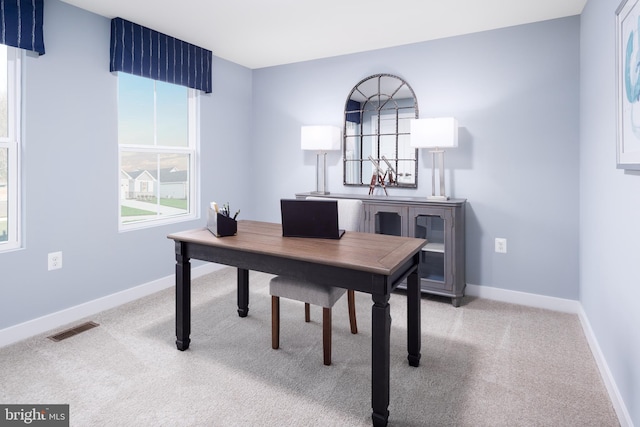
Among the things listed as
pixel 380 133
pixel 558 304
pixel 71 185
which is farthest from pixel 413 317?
pixel 71 185

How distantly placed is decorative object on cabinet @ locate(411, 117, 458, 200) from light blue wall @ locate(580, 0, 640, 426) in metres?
0.88

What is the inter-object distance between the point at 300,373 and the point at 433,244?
5.37 feet

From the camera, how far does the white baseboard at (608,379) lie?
165 cm

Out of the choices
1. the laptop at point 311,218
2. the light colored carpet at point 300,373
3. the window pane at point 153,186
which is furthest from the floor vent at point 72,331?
the laptop at point 311,218

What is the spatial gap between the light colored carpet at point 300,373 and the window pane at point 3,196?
0.72m

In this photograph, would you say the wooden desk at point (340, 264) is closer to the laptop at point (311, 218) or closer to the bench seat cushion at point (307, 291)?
the laptop at point (311, 218)

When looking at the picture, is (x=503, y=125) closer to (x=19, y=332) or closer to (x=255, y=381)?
(x=255, y=381)

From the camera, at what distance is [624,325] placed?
1700 millimetres

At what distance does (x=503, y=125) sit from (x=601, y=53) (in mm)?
1003

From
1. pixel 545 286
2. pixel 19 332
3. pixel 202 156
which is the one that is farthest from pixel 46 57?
pixel 545 286

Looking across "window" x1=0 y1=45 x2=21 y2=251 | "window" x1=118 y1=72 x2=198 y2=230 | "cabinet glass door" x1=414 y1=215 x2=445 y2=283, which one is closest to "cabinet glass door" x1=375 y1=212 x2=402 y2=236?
"cabinet glass door" x1=414 y1=215 x2=445 y2=283

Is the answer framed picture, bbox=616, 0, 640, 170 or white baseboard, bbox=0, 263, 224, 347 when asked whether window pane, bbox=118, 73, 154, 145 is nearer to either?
white baseboard, bbox=0, 263, 224, 347

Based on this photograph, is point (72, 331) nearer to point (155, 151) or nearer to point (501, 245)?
point (155, 151)

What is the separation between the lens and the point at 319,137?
3666mm
